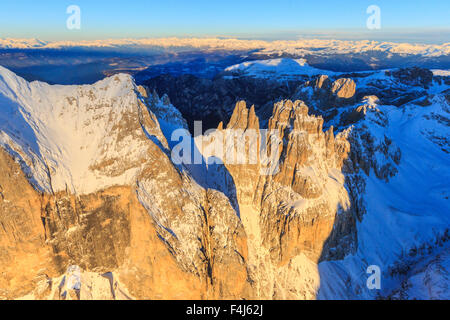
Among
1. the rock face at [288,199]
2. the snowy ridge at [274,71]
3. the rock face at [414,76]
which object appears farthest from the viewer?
the snowy ridge at [274,71]

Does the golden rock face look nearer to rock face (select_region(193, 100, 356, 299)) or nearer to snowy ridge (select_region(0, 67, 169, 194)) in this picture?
snowy ridge (select_region(0, 67, 169, 194))

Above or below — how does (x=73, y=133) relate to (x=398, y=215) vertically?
above

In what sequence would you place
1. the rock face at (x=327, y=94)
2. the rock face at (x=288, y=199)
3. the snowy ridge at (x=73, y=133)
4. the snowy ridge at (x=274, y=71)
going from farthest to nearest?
the snowy ridge at (x=274, y=71) < the rock face at (x=327, y=94) < the rock face at (x=288, y=199) < the snowy ridge at (x=73, y=133)

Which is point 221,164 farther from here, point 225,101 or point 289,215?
point 225,101

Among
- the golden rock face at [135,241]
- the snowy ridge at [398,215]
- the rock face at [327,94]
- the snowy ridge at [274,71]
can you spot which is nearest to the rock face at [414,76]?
the snowy ridge at [274,71]

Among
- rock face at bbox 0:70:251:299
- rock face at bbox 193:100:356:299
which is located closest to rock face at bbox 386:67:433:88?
rock face at bbox 193:100:356:299

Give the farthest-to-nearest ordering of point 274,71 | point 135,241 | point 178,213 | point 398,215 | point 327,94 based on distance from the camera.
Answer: point 274,71, point 327,94, point 398,215, point 178,213, point 135,241

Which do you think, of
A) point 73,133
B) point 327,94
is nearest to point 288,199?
point 73,133

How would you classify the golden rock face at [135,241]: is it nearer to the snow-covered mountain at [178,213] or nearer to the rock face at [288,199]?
the snow-covered mountain at [178,213]

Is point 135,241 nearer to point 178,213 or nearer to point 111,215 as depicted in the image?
point 111,215
